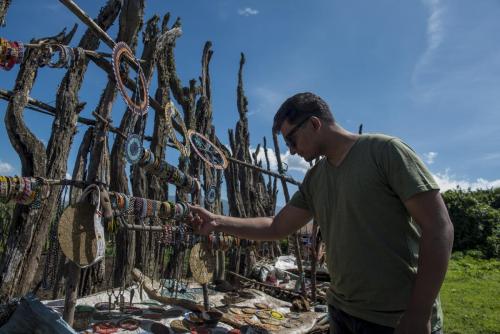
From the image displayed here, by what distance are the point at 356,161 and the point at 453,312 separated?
6853mm

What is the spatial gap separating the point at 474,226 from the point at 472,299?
36.4 ft

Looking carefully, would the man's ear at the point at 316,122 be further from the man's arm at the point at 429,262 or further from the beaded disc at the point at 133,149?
the beaded disc at the point at 133,149

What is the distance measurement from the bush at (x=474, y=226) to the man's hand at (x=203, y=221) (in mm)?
17414

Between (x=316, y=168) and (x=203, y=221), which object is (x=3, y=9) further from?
(x=316, y=168)

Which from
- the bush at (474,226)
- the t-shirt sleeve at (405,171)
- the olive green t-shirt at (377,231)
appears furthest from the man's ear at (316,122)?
the bush at (474,226)

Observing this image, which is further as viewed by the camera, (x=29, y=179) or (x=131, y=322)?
(x=131, y=322)

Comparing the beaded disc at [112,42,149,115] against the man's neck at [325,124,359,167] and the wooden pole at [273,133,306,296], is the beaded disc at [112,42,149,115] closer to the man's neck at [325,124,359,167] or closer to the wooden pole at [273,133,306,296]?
the man's neck at [325,124,359,167]

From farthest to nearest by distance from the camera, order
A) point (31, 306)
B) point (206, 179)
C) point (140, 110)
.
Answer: point (206, 179)
point (140, 110)
point (31, 306)

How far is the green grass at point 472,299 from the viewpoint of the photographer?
621 centimetres

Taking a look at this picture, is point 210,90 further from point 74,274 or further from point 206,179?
point 74,274

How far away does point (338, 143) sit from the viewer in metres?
1.73

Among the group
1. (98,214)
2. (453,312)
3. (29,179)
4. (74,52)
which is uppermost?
(74,52)

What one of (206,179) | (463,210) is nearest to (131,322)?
(206,179)

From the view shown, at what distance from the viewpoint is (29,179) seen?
226 cm
